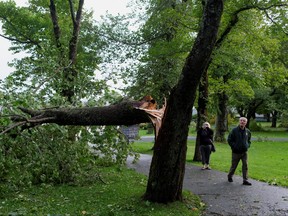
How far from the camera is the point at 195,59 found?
24.6 feet

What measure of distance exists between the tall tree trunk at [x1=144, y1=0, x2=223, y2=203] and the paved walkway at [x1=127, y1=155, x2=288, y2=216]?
0.97 m

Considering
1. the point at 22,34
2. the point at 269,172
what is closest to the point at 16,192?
the point at 269,172

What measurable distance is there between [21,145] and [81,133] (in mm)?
1722

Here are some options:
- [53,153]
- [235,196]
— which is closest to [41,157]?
[53,153]

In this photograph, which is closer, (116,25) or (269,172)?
(269,172)

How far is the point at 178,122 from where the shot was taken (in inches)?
301

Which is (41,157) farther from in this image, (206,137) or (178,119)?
(206,137)

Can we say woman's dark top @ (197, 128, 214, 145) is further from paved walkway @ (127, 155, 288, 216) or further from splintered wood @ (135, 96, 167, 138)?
splintered wood @ (135, 96, 167, 138)

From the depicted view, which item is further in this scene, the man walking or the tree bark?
the man walking

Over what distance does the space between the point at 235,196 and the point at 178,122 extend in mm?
2497

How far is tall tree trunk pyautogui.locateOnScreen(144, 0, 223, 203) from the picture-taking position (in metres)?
7.48

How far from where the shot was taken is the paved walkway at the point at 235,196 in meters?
7.45

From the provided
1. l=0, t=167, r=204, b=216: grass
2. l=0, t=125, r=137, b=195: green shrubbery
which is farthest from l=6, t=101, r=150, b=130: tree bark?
l=0, t=167, r=204, b=216: grass

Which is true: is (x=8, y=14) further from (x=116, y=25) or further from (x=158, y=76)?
(x=158, y=76)
